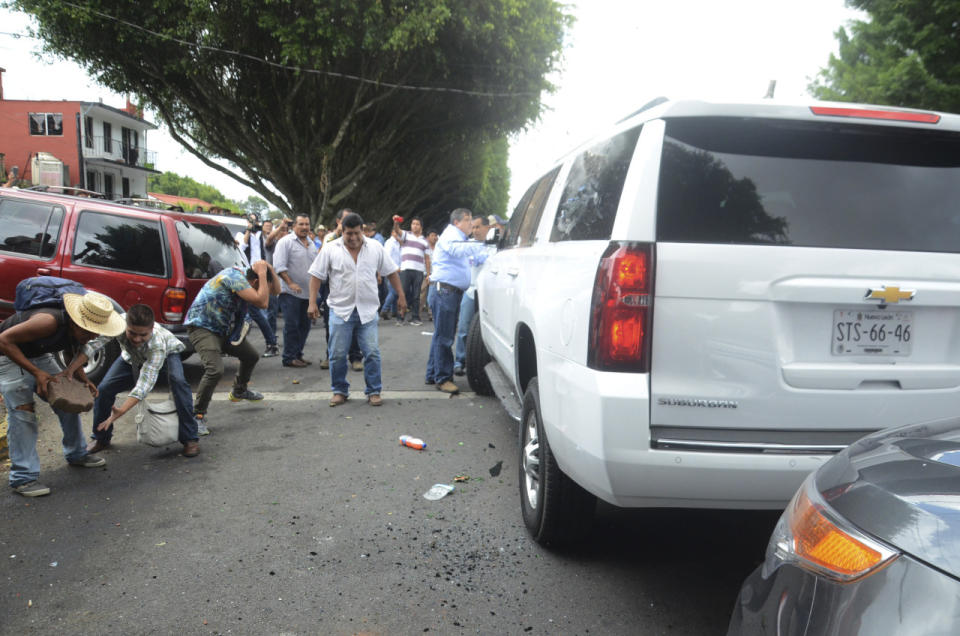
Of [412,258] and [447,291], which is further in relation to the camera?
[412,258]

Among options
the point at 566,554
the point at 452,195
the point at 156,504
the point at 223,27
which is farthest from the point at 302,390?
the point at 452,195

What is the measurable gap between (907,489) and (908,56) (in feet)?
68.1

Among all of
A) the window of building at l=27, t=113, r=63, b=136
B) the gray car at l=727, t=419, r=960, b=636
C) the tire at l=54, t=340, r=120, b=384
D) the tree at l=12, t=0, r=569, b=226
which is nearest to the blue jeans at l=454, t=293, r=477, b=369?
the tire at l=54, t=340, r=120, b=384

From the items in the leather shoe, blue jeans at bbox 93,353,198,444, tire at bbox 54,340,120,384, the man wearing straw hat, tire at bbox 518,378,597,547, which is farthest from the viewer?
tire at bbox 54,340,120,384

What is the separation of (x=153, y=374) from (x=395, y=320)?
8.35m

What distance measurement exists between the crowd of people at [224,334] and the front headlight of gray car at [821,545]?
3822mm

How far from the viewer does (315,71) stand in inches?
721

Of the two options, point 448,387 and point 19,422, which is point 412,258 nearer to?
point 448,387

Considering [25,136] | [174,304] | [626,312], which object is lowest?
[174,304]

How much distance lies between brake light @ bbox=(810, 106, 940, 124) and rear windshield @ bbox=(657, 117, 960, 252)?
40 mm

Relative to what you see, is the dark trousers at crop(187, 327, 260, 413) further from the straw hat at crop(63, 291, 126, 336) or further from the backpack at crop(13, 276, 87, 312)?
the backpack at crop(13, 276, 87, 312)

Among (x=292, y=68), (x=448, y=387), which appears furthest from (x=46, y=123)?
(x=448, y=387)

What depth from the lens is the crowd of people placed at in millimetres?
3980

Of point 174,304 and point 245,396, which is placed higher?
point 174,304
